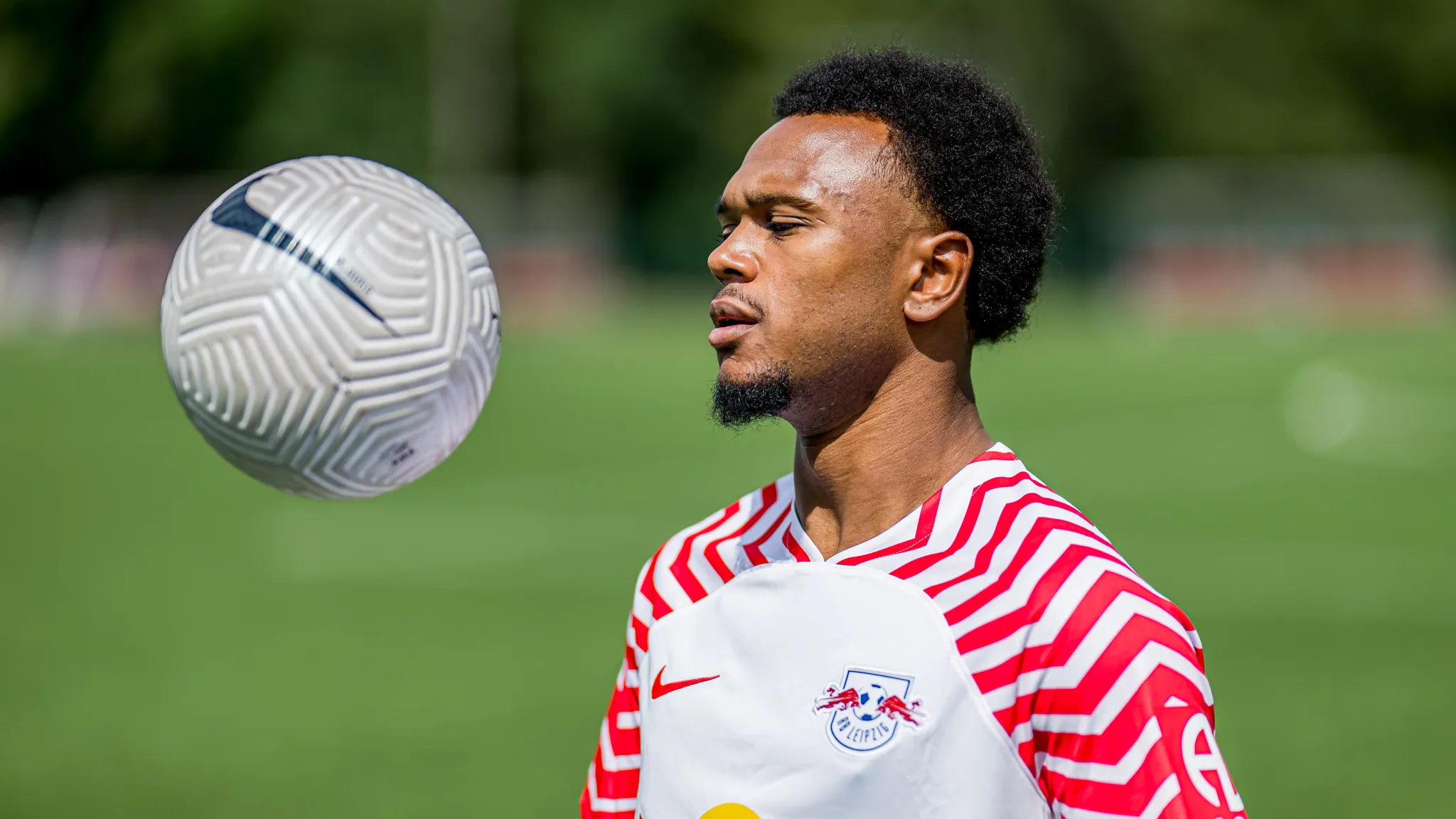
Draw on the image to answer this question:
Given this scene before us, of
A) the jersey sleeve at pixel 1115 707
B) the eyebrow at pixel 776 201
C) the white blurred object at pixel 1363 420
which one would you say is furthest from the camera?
the white blurred object at pixel 1363 420

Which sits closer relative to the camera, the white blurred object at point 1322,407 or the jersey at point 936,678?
the jersey at point 936,678

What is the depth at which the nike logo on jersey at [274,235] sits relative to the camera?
314 cm

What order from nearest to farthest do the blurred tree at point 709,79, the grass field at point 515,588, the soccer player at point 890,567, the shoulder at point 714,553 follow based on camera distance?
the soccer player at point 890,567 → the shoulder at point 714,553 → the grass field at point 515,588 → the blurred tree at point 709,79

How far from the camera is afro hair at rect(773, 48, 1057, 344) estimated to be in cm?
319

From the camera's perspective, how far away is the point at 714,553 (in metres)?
3.40

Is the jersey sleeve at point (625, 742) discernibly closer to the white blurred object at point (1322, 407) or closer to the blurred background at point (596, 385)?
the blurred background at point (596, 385)

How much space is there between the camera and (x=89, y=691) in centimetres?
958

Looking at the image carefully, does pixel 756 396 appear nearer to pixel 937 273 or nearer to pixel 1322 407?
pixel 937 273

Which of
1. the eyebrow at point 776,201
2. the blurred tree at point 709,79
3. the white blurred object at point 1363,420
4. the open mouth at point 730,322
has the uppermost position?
the blurred tree at point 709,79

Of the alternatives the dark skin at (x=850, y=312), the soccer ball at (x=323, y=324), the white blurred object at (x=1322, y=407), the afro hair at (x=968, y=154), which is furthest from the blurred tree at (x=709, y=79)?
the dark skin at (x=850, y=312)

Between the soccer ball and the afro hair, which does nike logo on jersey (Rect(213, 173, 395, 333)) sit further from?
the afro hair

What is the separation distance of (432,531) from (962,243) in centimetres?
1173

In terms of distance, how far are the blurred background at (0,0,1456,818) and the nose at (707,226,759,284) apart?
100 centimetres

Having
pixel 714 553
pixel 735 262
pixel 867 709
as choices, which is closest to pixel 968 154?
pixel 735 262
